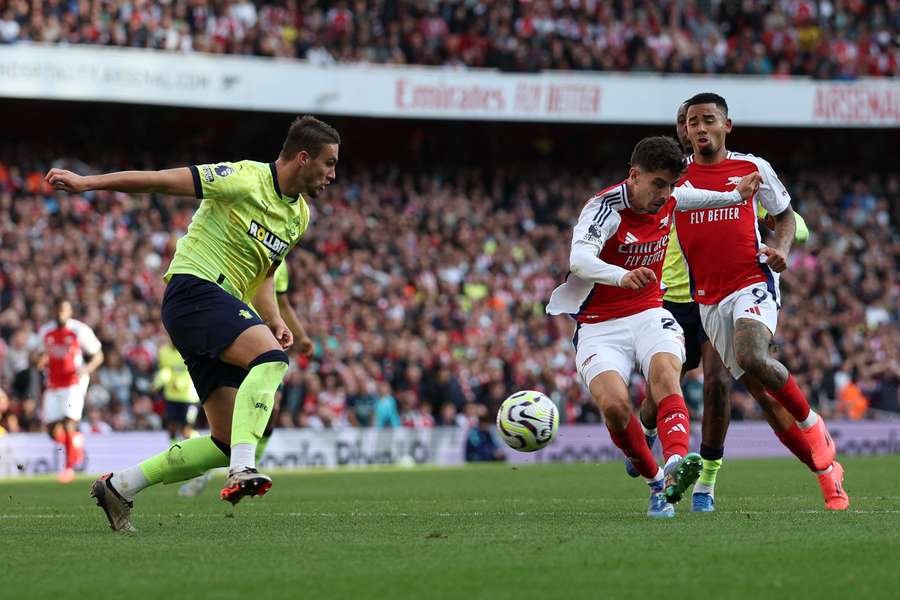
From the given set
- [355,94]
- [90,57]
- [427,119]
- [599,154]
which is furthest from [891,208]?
[90,57]

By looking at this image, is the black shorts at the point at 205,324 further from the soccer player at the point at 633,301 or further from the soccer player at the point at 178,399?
the soccer player at the point at 178,399

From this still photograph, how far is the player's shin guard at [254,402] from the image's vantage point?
725 cm

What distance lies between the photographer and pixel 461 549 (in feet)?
21.8

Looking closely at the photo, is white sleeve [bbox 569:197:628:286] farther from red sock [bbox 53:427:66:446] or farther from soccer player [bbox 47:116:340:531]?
red sock [bbox 53:427:66:446]

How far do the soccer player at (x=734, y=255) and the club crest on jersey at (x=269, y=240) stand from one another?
2.93m

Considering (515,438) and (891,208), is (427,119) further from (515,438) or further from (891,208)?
(515,438)

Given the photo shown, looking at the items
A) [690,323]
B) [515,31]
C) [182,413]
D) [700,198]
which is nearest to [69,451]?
[182,413]

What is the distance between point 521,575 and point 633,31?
2783cm

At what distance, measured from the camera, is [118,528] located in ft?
25.7

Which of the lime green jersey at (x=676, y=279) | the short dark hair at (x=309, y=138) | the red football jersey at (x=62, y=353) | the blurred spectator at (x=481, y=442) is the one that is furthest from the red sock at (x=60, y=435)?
the short dark hair at (x=309, y=138)

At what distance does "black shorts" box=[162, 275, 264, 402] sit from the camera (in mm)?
7508

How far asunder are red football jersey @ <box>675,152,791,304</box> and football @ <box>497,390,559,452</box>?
139 centimetres

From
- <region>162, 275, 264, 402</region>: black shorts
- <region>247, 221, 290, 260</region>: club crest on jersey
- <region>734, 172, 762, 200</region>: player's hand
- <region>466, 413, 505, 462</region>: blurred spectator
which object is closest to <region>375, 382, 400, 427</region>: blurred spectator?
<region>466, 413, 505, 462</region>: blurred spectator

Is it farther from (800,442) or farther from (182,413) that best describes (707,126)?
(182,413)
